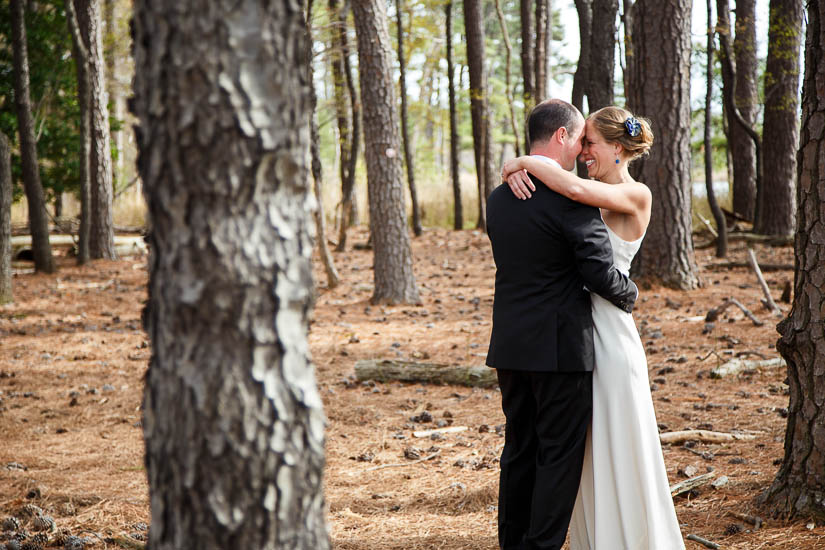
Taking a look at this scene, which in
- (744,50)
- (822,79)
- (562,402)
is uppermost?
(744,50)

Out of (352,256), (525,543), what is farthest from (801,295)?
(352,256)

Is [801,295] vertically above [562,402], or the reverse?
[801,295]

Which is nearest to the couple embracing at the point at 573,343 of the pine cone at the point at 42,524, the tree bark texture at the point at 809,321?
the tree bark texture at the point at 809,321

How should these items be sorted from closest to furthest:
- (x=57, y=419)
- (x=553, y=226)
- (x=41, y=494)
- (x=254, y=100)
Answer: (x=254, y=100), (x=553, y=226), (x=41, y=494), (x=57, y=419)

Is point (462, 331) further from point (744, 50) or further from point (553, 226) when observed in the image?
point (744, 50)

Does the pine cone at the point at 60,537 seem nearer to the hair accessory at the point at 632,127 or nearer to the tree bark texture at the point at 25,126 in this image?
the hair accessory at the point at 632,127

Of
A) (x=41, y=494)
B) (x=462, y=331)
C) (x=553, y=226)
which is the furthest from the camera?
(x=462, y=331)

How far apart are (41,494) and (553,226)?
3.59 meters

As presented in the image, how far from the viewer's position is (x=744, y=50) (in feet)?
57.4

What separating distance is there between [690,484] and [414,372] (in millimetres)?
3415

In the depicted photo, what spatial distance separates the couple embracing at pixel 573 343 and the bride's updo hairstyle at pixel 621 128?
0.01 m

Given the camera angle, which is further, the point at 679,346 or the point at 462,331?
the point at 462,331

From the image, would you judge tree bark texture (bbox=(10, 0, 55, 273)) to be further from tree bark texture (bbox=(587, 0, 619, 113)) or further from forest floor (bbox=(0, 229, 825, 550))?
tree bark texture (bbox=(587, 0, 619, 113))

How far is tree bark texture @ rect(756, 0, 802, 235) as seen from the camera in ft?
48.5
